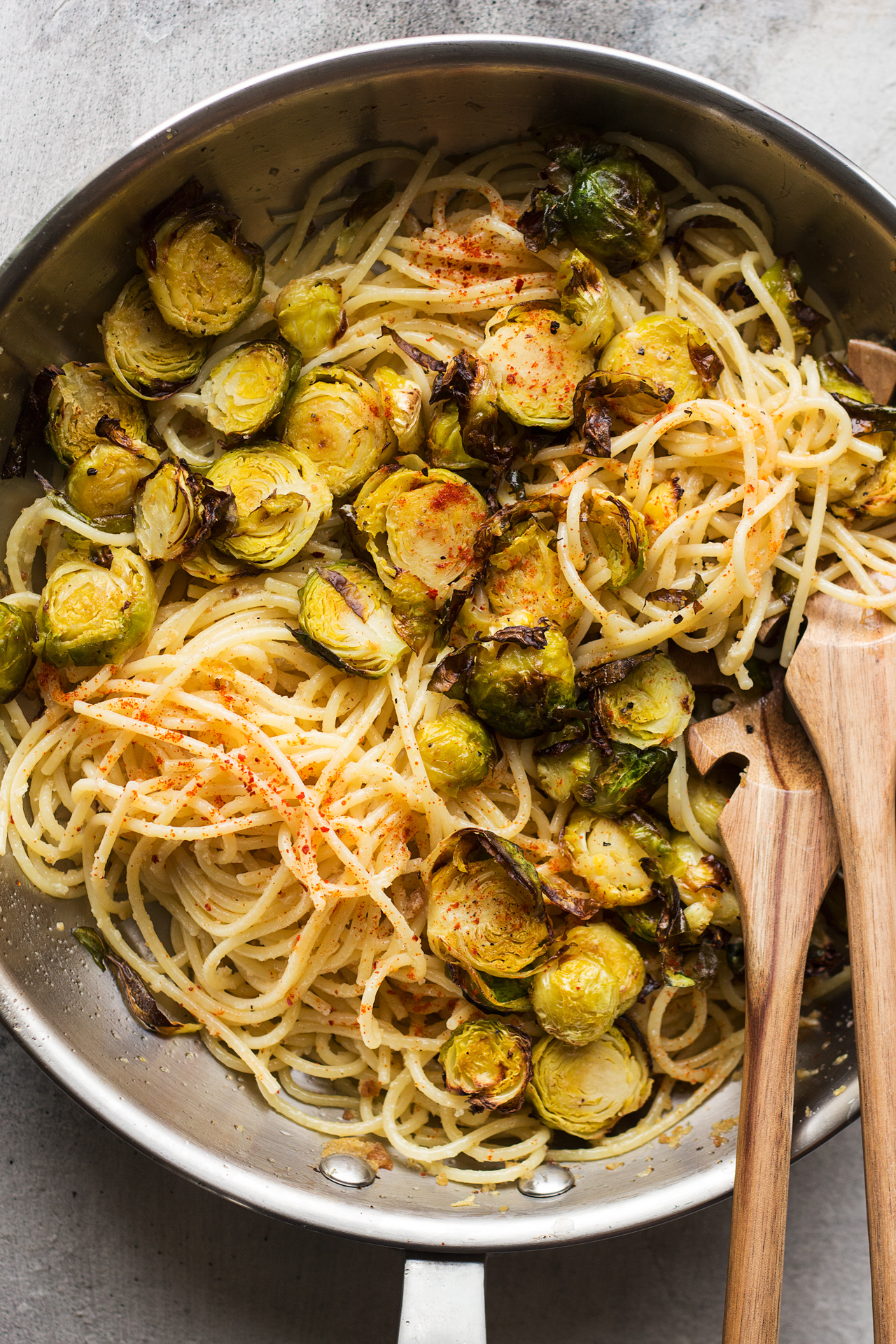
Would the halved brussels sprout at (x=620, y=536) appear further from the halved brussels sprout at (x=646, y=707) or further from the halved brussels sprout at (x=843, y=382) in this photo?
the halved brussels sprout at (x=843, y=382)

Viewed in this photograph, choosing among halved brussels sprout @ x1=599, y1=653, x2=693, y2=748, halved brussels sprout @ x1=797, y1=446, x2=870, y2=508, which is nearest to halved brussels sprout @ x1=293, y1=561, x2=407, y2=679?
halved brussels sprout @ x1=599, y1=653, x2=693, y2=748

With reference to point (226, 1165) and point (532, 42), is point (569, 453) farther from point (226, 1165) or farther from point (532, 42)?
point (226, 1165)

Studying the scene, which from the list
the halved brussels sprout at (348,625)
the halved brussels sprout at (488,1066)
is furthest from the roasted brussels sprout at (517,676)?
the halved brussels sprout at (488,1066)

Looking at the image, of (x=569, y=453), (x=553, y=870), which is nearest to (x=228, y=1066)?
(x=553, y=870)

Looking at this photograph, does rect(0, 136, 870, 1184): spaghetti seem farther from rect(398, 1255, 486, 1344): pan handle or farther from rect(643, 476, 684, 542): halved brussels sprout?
rect(398, 1255, 486, 1344): pan handle

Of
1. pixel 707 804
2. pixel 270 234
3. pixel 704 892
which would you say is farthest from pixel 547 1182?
pixel 270 234

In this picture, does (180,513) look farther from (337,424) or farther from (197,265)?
(197,265)
